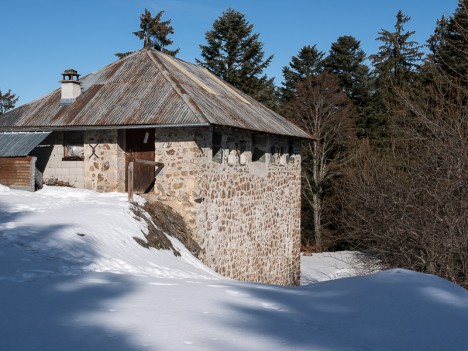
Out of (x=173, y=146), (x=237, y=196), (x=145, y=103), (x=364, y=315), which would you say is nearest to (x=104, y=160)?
(x=145, y=103)

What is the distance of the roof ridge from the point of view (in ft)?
32.2

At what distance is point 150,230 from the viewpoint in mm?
8742

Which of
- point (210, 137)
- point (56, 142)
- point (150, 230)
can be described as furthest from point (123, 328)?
point (56, 142)

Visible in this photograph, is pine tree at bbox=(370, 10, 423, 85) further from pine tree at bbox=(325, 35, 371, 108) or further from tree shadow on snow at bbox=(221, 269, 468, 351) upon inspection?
tree shadow on snow at bbox=(221, 269, 468, 351)

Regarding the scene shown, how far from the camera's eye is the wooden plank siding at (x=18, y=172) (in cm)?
1112

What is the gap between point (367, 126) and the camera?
2991 centimetres

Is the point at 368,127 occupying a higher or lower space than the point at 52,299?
higher

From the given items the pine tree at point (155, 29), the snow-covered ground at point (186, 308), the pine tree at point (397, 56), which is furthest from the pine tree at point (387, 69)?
the snow-covered ground at point (186, 308)

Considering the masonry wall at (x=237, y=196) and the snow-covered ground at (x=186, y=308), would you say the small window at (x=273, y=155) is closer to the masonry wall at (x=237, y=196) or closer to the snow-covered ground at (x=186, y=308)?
the masonry wall at (x=237, y=196)

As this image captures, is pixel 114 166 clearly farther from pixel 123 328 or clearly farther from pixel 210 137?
pixel 123 328

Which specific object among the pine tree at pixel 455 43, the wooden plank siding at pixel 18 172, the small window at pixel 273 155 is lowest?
the wooden plank siding at pixel 18 172

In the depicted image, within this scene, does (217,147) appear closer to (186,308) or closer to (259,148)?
(259,148)

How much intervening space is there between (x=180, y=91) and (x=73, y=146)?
10.8 feet

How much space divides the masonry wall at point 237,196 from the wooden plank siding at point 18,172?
3.09 metres
